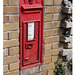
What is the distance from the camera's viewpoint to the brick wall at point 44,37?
8.79 feet

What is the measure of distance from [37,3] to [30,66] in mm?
1013

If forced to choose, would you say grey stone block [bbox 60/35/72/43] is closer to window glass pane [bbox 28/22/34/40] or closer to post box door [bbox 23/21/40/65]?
post box door [bbox 23/21/40/65]

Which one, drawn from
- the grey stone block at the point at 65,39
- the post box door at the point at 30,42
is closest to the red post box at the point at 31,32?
the post box door at the point at 30,42

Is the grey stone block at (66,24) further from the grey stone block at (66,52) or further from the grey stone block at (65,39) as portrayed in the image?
the grey stone block at (66,52)

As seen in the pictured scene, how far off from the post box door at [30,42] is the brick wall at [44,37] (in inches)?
4.8

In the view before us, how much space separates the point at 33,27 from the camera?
116 inches

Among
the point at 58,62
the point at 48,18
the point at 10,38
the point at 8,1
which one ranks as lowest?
the point at 58,62

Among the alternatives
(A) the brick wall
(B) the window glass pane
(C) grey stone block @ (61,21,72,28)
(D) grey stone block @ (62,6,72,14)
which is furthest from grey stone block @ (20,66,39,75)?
(D) grey stone block @ (62,6,72,14)

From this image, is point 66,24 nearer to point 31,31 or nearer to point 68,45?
point 68,45

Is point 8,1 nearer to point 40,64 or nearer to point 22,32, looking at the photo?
point 22,32

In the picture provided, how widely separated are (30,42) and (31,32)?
0.52 ft

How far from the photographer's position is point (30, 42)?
295 centimetres

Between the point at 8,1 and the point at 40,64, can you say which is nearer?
the point at 8,1

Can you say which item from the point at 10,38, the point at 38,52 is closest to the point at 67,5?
the point at 38,52
